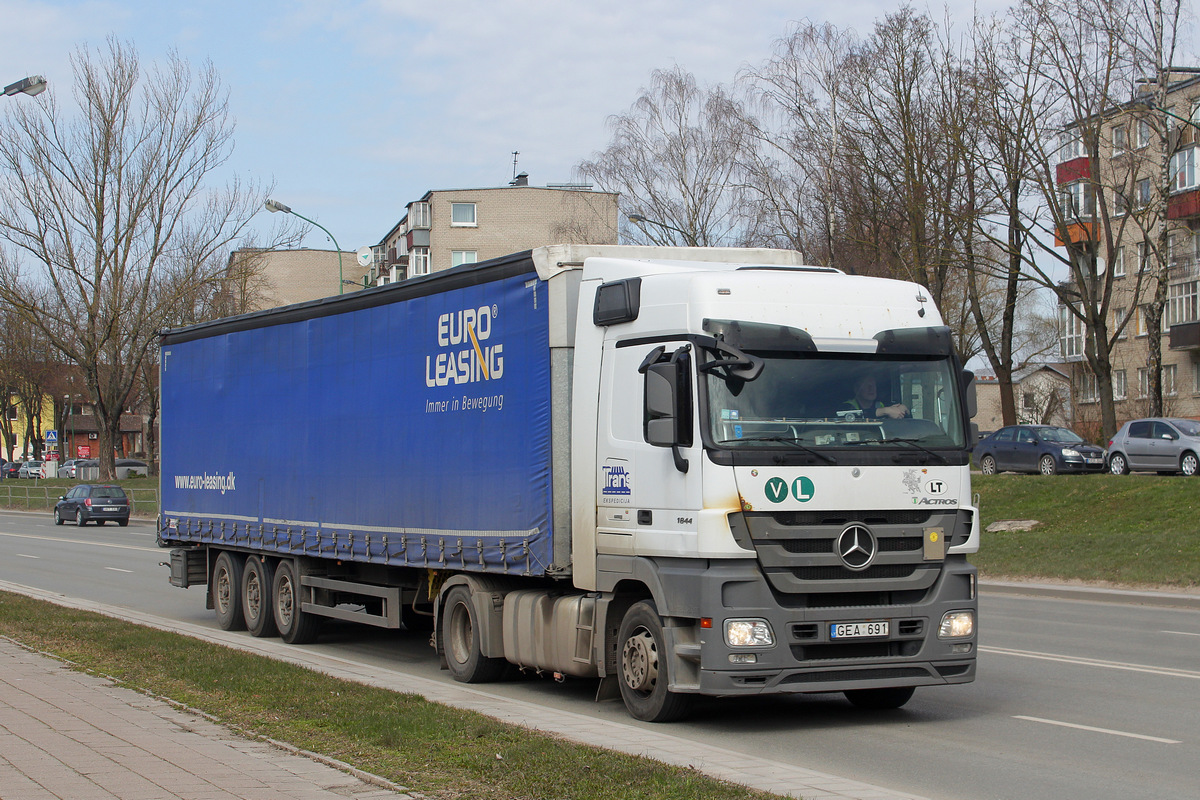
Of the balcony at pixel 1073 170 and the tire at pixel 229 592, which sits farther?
the balcony at pixel 1073 170

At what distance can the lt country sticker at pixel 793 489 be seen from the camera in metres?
8.32

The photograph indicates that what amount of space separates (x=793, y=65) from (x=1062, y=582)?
2285 centimetres

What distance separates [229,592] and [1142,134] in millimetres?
29072

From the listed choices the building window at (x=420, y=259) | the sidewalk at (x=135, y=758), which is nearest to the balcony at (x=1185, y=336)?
the building window at (x=420, y=259)

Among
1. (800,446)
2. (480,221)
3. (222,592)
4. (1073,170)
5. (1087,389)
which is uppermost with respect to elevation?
(480,221)

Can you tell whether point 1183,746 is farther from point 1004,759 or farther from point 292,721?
point 292,721

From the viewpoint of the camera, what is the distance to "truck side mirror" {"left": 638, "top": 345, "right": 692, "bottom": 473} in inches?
330

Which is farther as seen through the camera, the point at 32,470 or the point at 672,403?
the point at 32,470

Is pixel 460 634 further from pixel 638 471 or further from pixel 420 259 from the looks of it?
pixel 420 259

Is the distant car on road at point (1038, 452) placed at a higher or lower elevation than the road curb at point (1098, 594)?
higher

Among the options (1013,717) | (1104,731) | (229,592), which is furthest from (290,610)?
(1104,731)

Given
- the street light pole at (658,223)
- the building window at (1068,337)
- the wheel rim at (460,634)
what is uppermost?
the street light pole at (658,223)

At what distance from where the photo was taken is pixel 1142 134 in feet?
116

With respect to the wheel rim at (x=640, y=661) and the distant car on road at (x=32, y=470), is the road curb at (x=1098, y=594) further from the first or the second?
the distant car on road at (x=32, y=470)
